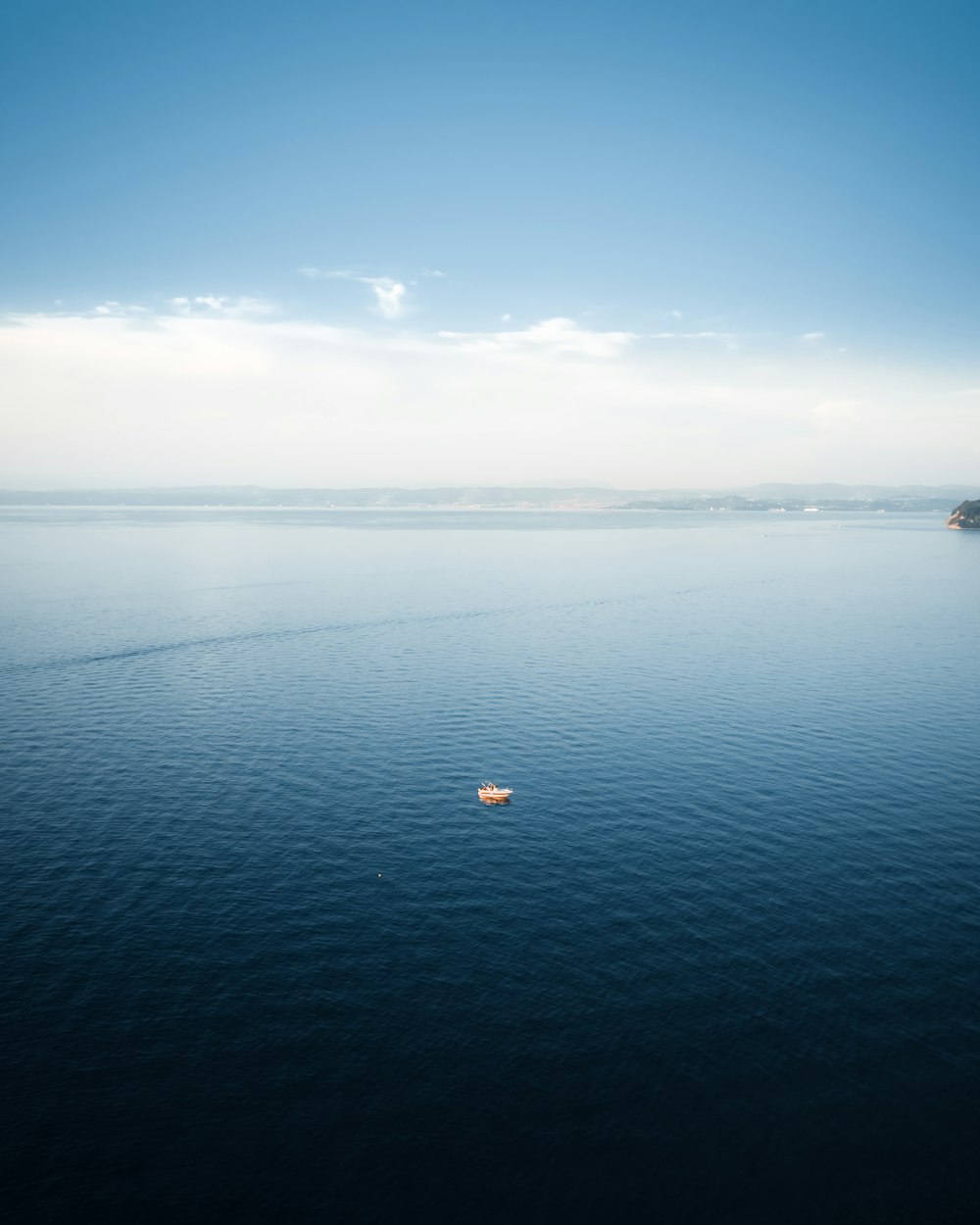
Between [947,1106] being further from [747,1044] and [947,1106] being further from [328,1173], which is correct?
[328,1173]

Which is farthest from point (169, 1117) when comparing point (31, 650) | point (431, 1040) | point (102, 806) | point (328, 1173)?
point (31, 650)

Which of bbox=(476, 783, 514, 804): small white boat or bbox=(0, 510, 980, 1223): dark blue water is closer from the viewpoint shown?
bbox=(0, 510, 980, 1223): dark blue water

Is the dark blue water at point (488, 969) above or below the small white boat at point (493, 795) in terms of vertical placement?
below

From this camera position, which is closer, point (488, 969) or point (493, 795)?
point (488, 969)

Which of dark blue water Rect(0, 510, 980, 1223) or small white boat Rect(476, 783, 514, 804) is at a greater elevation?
small white boat Rect(476, 783, 514, 804)

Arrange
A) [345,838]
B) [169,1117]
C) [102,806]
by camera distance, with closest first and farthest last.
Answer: [169,1117]
[345,838]
[102,806]

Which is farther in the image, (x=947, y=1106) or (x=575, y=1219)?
(x=947, y=1106)

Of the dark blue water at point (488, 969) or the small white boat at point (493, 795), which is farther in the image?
the small white boat at point (493, 795)

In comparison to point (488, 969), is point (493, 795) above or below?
above
